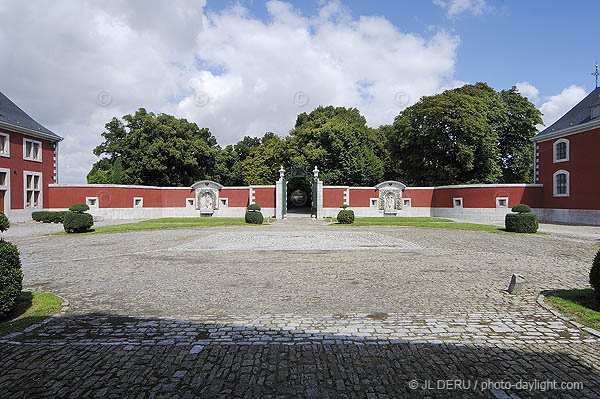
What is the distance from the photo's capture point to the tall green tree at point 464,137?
1216 inches

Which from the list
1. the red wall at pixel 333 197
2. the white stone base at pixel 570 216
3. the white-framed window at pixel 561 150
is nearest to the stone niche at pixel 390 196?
the red wall at pixel 333 197

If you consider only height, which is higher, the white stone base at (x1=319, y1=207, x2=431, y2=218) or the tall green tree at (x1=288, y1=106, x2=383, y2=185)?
the tall green tree at (x1=288, y1=106, x2=383, y2=185)

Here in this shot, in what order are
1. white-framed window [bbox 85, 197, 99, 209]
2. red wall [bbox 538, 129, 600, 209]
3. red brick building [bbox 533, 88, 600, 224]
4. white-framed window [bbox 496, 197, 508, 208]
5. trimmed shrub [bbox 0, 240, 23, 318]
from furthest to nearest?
1. white-framed window [bbox 85, 197, 99, 209]
2. white-framed window [bbox 496, 197, 508, 208]
3. red brick building [bbox 533, 88, 600, 224]
4. red wall [bbox 538, 129, 600, 209]
5. trimmed shrub [bbox 0, 240, 23, 318]

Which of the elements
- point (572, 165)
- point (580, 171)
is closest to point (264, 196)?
point (572, 165)

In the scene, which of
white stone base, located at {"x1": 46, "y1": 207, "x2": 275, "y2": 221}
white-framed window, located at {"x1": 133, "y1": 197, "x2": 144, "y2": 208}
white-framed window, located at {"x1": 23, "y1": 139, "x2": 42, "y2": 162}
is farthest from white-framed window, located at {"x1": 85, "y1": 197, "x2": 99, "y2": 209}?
white-framed window, located at {"x1": 23, "y1": 139, "x2": 42, "y2": 162}

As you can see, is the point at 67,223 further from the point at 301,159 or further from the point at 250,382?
the point at 301,159

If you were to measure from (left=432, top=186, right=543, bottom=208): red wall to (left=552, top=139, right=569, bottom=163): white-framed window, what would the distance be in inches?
108

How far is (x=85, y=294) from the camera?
6.35m

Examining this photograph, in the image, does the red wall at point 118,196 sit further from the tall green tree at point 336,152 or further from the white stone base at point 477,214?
the white stone base at point 477,214

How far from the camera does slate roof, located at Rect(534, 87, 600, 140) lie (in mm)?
23641

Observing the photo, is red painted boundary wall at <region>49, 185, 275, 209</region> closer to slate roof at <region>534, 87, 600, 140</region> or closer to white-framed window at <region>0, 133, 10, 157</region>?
white-framed window at <region>0, 133, 10, 157</region>

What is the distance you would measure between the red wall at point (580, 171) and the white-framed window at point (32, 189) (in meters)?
39.1

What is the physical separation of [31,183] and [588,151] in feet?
130

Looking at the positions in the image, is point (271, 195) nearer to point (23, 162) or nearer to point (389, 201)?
point (389, 201)
